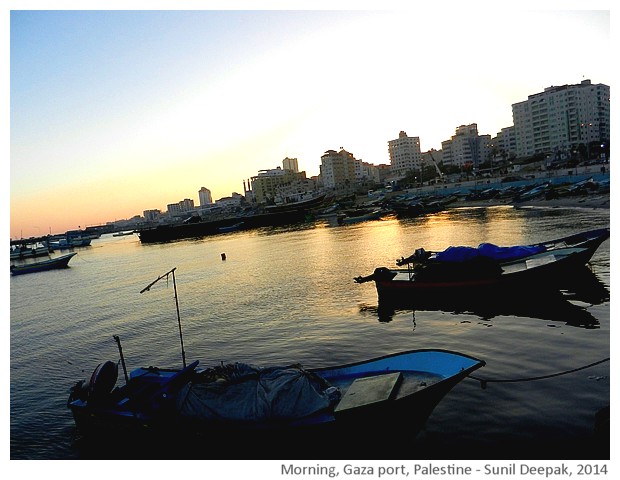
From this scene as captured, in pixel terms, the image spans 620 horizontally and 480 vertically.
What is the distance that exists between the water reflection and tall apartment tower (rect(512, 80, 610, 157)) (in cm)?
10293

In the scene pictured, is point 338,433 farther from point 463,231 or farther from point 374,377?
point 463,231

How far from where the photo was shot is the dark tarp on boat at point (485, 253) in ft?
64.3

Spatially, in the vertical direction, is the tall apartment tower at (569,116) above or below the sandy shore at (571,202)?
above

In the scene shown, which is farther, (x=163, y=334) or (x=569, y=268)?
(x=163, y=334)

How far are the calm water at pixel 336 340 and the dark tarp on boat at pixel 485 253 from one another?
8.78 feet

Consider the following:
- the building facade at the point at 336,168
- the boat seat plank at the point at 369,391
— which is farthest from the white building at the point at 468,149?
the boat seat plank at the point at 369,391

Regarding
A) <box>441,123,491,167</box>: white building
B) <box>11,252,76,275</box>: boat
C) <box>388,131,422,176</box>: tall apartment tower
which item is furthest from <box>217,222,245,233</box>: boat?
<box>388,131,422,176</box>: tall apartment tower

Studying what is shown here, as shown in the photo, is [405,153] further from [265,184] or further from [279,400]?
[279,400]

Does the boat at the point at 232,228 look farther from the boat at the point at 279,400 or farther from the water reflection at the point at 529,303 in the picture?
the boat at the point at 279,400

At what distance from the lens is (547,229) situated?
3594 centimetres

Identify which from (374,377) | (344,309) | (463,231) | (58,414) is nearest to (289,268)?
(344,309)

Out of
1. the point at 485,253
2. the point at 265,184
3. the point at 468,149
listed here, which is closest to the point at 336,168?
the point at 265,184
